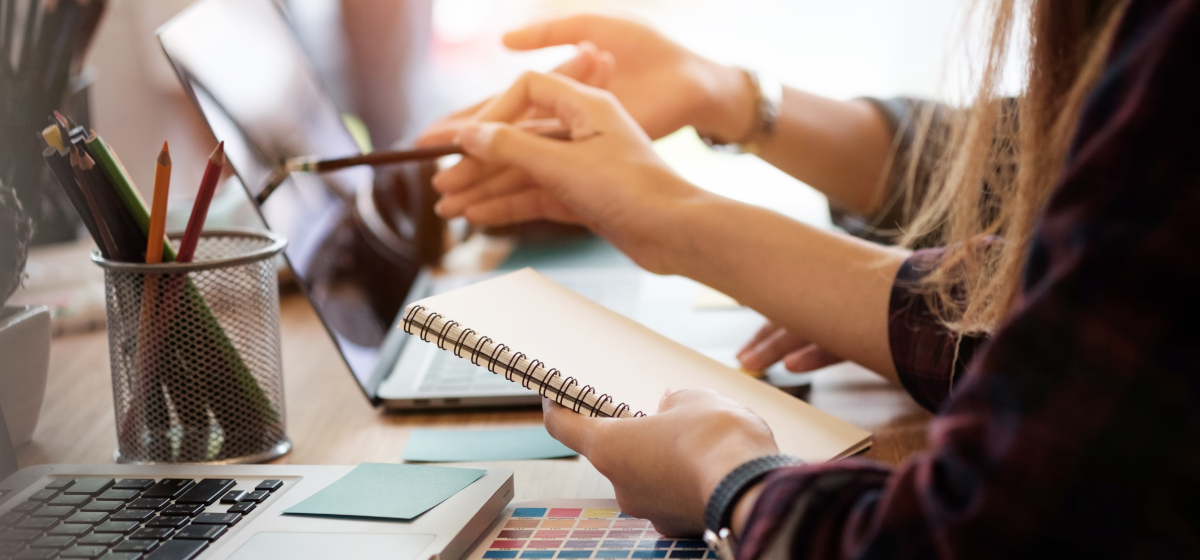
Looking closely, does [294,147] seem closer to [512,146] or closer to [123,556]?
[512,146]

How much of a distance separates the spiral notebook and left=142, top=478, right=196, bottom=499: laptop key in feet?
0.52

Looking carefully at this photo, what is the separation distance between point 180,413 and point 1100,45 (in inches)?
22.4

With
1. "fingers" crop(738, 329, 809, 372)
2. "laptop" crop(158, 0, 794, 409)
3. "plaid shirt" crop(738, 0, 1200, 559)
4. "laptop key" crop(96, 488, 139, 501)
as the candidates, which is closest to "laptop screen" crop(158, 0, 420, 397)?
"laptop" crop(158, 0, 794, 409)

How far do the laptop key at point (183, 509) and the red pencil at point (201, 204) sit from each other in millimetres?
172

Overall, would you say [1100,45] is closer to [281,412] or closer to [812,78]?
[281,412]

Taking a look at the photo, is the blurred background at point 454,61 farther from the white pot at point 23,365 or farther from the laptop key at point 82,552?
the laptop key at point 82,552

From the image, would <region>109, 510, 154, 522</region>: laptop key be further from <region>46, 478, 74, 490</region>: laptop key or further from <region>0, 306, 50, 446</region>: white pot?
<region>0, 306, 50, 446</region>: white pot

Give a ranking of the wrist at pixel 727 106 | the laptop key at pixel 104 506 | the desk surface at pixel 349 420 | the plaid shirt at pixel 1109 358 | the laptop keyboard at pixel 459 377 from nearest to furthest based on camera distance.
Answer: the plaid shirt at pixel 1109 358, the laptop key at pixel 104 506, the desk surface at pixel 349 420, the laptop keyboard at pixel 459 377, the wrist at pixel 727 106

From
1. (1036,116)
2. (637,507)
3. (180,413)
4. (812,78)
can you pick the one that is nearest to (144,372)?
(180,413)

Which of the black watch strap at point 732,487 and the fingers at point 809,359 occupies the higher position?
the black watch strap at point 732,487

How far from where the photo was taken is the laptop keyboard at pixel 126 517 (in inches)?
18.3

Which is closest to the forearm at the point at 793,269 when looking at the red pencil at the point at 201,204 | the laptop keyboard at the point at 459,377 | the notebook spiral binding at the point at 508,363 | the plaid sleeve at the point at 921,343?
the plaid sleeve at the point at 921,343

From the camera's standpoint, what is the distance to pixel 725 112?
3.38 ft

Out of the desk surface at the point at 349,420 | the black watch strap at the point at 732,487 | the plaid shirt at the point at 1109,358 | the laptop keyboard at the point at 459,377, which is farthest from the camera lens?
the laptop keyboard at the point at 459,377
